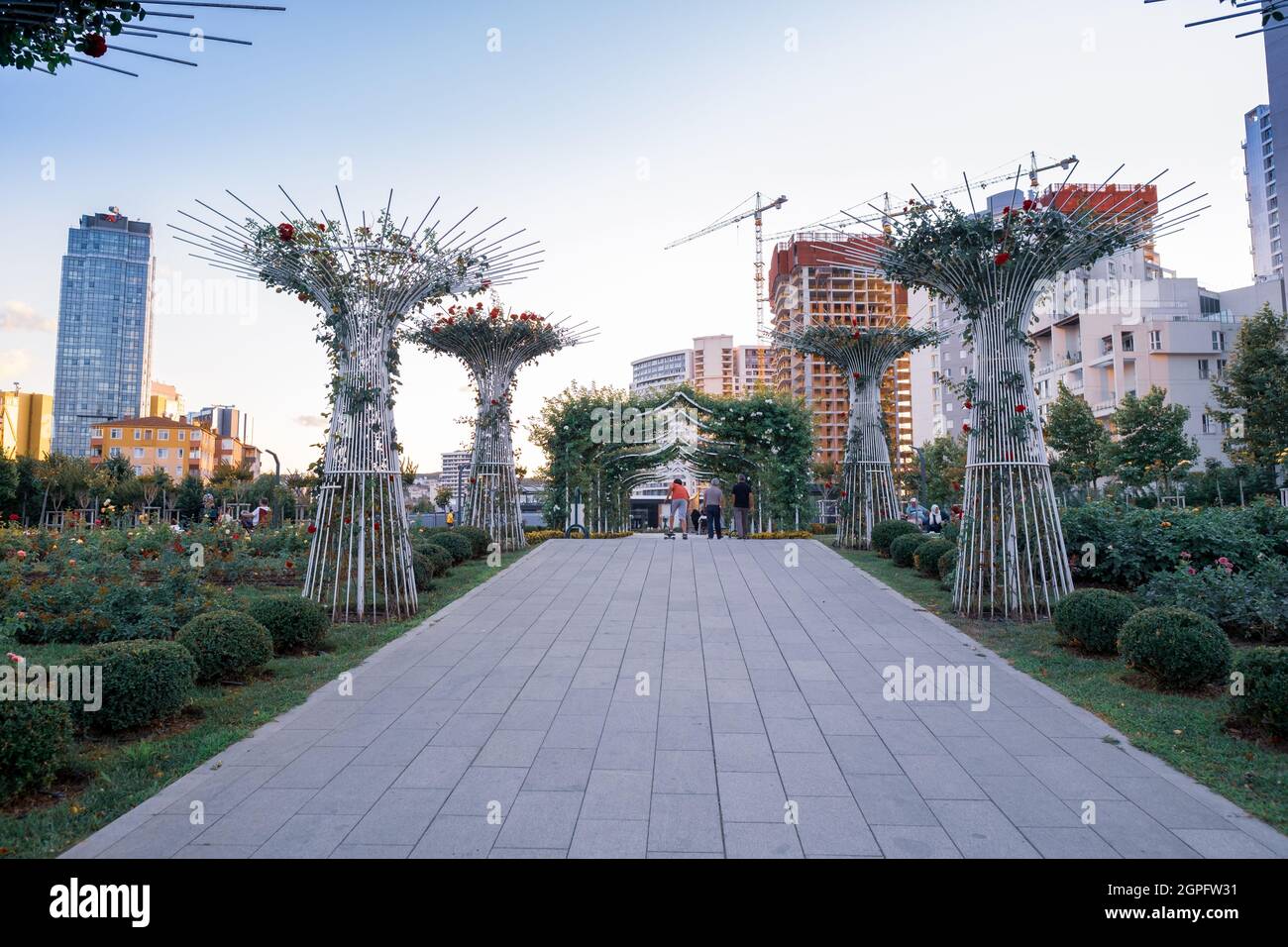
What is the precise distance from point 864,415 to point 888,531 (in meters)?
2.77

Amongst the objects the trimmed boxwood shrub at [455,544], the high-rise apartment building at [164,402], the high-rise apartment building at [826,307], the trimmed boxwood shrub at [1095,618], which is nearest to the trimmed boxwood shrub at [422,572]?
the trimmed boxwood shrub at [455,544]

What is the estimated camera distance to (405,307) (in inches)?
397

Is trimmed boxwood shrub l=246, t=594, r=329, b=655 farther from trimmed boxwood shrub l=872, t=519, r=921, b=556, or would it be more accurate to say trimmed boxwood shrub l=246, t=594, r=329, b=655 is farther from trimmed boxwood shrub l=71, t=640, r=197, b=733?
trimmed boxwood shrub l=872, t=519, r=921, b=556

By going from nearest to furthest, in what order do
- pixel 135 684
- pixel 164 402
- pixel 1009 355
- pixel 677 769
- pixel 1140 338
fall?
pixel 677 769, pixel 135 684, pixel 1009 355, pixel 1140 338, pixel 164 402

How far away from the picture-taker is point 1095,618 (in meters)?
7.54

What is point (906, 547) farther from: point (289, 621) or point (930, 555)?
point (289, 621)

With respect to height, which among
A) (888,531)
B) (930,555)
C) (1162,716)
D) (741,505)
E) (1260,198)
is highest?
(1260,198)

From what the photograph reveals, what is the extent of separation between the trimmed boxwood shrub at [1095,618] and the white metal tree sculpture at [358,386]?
7537 mm

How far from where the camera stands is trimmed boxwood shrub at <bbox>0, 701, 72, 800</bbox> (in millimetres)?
4203

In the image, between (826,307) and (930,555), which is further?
(826,307)

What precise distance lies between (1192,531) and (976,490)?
3484 millimetres

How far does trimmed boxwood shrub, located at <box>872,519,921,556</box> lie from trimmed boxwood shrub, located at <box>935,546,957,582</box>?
3.03m

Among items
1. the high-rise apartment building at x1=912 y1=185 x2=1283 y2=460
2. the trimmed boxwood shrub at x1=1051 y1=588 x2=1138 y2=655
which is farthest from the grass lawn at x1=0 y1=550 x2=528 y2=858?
the high-rise apartment building at x1=912 y1=185 x2=1283 y2=460

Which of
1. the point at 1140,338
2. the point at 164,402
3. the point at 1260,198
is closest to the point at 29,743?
the point at 1140,338
